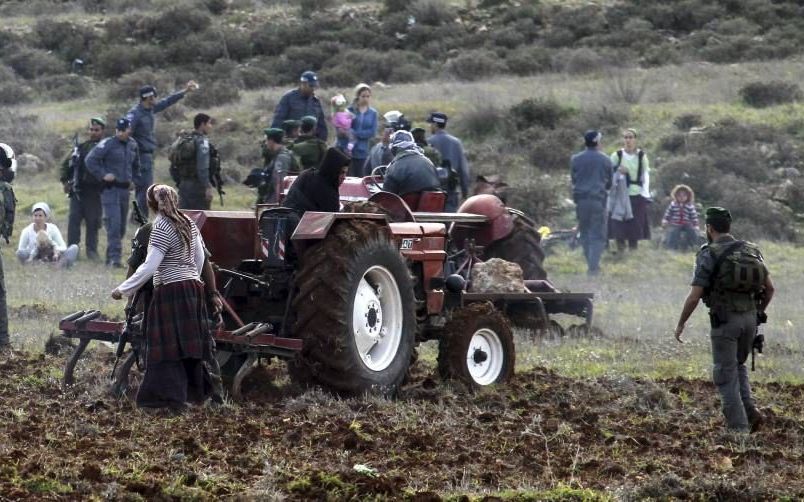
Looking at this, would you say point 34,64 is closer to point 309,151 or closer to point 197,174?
point 197,174

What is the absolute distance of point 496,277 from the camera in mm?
13633

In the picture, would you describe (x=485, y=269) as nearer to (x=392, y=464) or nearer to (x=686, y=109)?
(x=392, y=464)

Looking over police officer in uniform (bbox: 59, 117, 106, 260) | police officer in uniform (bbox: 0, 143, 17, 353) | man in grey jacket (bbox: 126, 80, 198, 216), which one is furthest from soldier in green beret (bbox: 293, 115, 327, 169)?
police officer in uniform (bbox: 59, 117, 106, 260)

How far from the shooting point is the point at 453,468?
760 centimetres

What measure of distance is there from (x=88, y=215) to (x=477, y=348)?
33.8ft

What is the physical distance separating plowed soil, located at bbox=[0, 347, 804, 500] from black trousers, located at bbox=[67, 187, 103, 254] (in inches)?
358

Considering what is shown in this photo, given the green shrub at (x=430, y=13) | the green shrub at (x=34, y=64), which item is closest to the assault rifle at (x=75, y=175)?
the green shrub at (x=34, y=64)

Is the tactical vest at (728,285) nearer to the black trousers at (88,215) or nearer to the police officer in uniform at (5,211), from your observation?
the police officer in uniform at (5,211)

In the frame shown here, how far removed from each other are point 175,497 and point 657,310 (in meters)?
11.2

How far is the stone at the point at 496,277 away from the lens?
44.6 ft

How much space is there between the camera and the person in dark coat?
34.1 feet

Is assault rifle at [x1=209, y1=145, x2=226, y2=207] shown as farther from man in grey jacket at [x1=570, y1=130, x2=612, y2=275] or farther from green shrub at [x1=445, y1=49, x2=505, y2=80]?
green shrub at [x1=445, y1=49, x2=505, y2=80]

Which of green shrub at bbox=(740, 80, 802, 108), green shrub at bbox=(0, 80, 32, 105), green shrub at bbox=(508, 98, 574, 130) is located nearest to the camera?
green shrub at bbox=(508, 98, 574, 130)

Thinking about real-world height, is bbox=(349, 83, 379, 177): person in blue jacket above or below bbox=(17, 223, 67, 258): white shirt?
above
